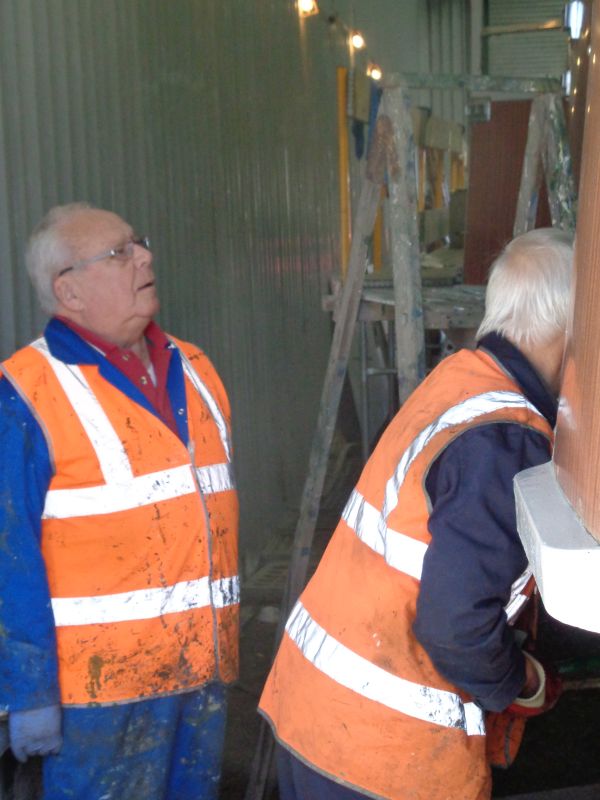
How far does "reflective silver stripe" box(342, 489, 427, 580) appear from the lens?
68.7 inches

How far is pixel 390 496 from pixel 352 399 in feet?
22.9

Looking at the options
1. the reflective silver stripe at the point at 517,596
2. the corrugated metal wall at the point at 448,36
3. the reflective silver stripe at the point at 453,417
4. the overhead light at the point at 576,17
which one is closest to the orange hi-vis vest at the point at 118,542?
the reflective silver stripe at the point at 453,417

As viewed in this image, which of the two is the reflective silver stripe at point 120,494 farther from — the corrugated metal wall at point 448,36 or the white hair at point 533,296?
the corrugated metal wall at point 448,36

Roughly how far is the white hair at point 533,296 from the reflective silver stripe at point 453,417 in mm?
176

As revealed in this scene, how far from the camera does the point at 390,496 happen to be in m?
1.79

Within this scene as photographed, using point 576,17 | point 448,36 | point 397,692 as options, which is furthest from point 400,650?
point 448,36

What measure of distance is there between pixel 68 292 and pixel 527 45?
499 inches

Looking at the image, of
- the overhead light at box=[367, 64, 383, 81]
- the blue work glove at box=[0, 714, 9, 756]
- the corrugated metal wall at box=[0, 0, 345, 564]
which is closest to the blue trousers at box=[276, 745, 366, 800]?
the blue work glove at box=[0, 714, 9, 756]

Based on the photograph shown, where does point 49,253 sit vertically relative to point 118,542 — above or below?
above

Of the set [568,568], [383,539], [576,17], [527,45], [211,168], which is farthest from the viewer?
[527,45]

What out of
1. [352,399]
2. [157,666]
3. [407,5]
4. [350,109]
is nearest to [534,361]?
[157,666]

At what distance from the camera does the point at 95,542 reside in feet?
7.59

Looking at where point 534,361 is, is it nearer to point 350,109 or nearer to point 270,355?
point 270,355

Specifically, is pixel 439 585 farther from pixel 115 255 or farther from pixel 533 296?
pixel 115 255
